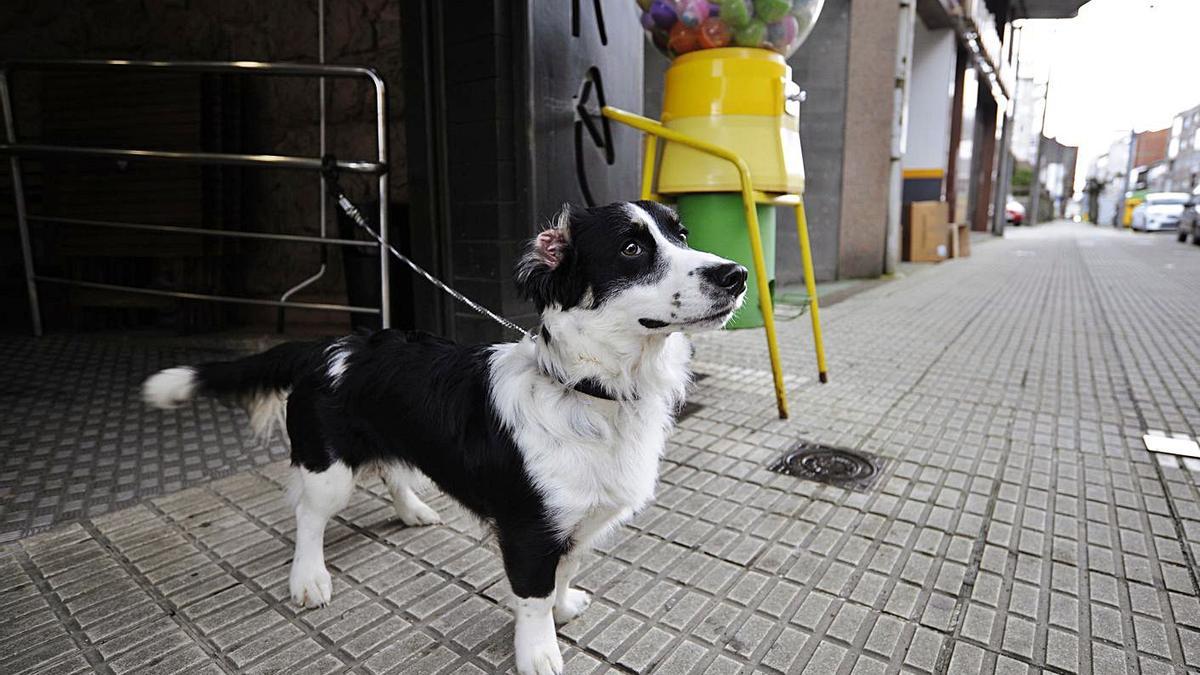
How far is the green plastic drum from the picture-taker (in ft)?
11.8

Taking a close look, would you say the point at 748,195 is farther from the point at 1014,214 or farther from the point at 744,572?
the point at 1014,214

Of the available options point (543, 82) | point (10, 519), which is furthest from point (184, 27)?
point (10, 519)

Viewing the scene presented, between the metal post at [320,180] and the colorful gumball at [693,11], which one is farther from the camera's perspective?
the metal post at [320,180]

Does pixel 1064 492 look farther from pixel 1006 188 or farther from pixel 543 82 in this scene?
pixel 1006 188

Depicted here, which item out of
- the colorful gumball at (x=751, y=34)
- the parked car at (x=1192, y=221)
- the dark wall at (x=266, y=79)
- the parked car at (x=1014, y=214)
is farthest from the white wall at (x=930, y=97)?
the parked car at (x=1014, y=214)

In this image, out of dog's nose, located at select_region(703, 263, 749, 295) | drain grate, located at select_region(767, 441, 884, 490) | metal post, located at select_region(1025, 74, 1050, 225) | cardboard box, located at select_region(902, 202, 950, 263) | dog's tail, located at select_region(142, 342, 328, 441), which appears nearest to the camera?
dog's nose, located at select_region(703, 263, 749, 295)

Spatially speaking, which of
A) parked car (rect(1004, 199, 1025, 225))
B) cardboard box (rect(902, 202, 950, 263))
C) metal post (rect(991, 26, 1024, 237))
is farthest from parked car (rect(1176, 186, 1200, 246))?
parked car (rect(1004, 199, 1025, 225))

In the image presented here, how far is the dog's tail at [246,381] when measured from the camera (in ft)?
7.04

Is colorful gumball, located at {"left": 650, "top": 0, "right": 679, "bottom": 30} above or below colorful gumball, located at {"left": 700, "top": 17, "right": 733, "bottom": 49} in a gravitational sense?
above

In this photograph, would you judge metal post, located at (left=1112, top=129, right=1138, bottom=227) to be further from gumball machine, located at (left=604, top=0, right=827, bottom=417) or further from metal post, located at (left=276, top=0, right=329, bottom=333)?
metal post, located at (left=276, top=0, right=329, bottom=333)

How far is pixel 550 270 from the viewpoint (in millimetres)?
1693

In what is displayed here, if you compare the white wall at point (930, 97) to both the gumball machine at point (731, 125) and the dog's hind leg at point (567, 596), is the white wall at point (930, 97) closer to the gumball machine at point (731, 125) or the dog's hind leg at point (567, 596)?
the gumball machine at point (731, 125)

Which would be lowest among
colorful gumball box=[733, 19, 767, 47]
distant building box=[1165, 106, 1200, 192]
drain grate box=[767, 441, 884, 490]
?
drain grate box=[767, 441, 884, 490]

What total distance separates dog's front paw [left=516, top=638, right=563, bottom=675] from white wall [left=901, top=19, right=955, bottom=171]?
1538 cm
